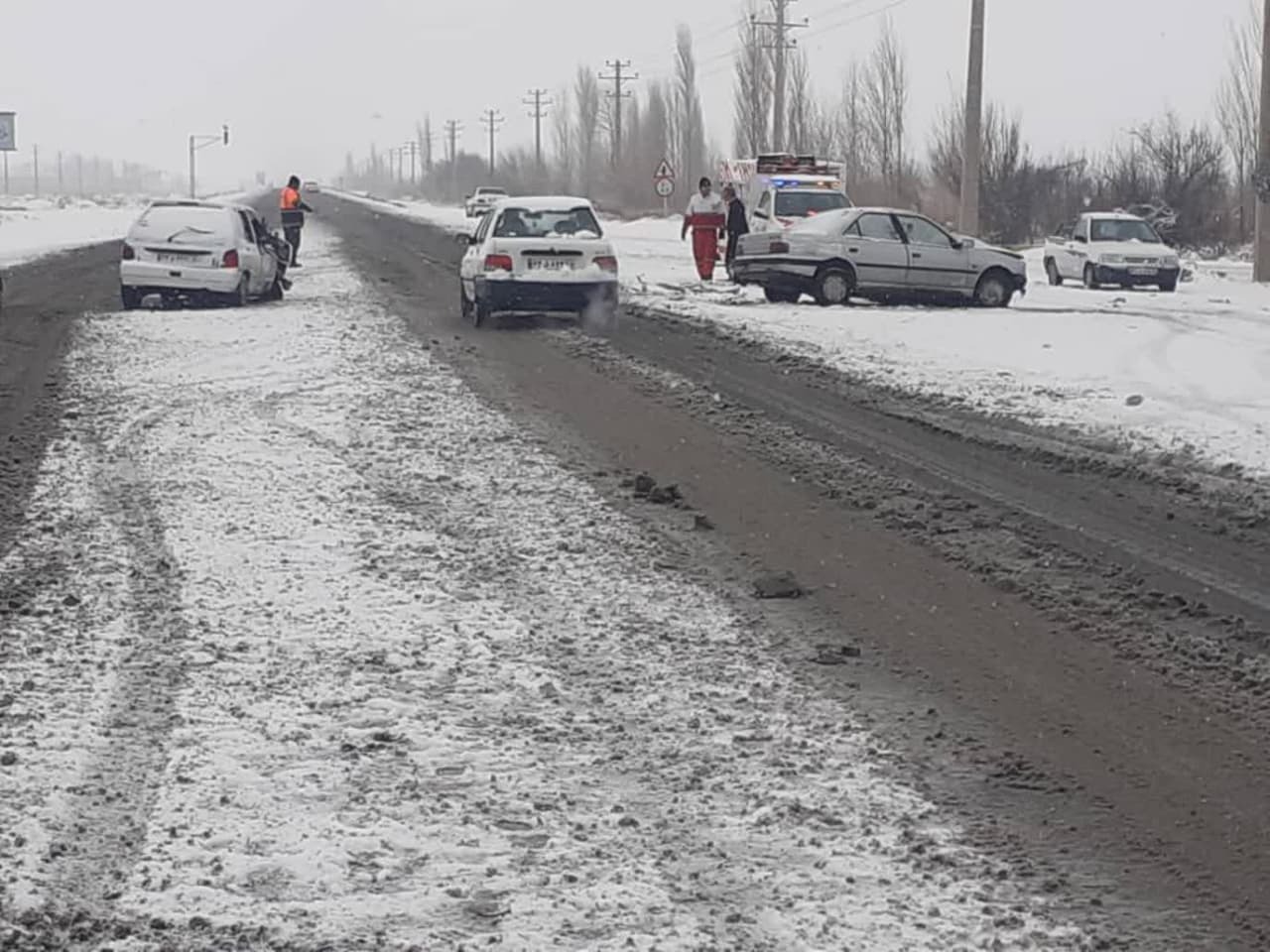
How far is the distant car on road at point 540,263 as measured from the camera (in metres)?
20.3

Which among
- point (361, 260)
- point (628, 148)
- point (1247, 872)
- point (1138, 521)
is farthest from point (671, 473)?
point (628, 148)

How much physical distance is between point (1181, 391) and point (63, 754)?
1116 centimetres

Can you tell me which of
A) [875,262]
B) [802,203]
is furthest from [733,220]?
[875,262]

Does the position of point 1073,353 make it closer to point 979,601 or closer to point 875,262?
point 875,262

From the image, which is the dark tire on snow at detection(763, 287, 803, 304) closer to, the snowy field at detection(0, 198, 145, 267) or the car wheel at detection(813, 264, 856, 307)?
the car wheel at detection(813, 264, 856, 307)

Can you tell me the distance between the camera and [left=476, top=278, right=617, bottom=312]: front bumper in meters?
20.2

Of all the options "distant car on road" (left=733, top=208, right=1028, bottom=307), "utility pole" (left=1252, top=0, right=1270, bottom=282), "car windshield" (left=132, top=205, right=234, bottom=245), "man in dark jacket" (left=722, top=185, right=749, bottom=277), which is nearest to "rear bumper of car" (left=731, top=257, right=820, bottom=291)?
"distant car on road" (left=733, top=208, right=1028, bottom=307)

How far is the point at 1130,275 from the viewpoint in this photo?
3378 centimetres

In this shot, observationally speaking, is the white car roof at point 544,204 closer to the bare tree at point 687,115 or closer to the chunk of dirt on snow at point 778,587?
the chunk of dirt on snow at point 778,587

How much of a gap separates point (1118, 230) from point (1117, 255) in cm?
103

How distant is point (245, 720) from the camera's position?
19.2 ft

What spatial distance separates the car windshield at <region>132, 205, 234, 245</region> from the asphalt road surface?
6.87 meters

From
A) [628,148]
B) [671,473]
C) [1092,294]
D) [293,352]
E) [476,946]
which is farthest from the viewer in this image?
[628,148]

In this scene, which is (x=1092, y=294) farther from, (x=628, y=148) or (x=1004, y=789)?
(x=628, y=148)
